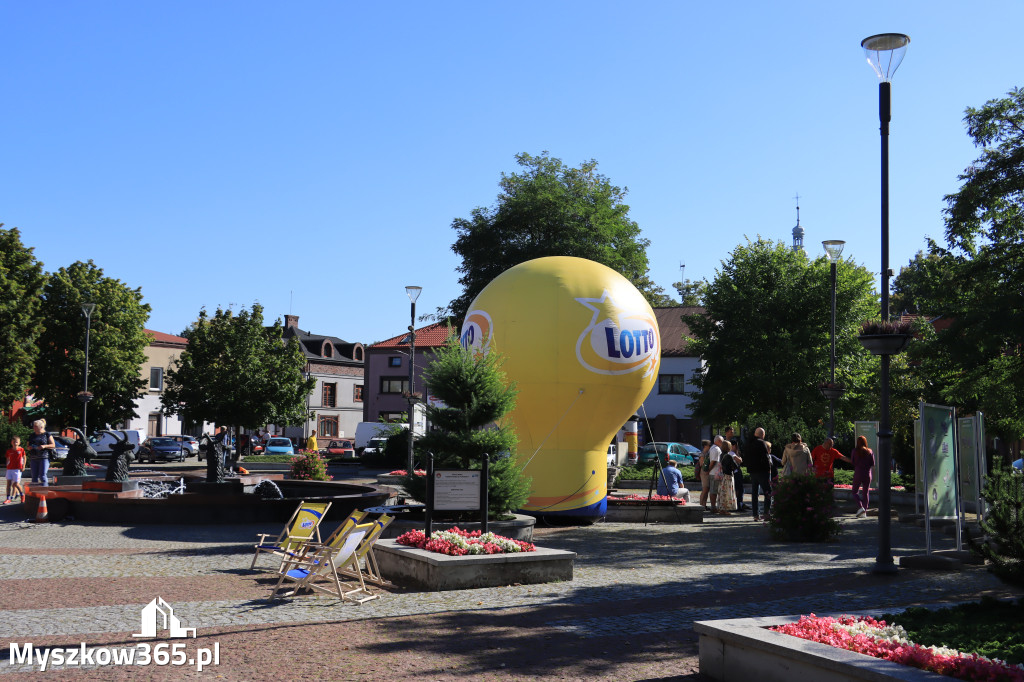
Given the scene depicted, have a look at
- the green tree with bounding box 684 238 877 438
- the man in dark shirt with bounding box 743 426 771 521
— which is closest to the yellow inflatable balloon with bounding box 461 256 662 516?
the man in dark shirt with bounding box 743 426 771 521

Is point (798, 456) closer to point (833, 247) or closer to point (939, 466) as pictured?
point (939, 466)

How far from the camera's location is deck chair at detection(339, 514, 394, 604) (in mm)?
10059

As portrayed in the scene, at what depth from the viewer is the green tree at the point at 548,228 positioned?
3803cm

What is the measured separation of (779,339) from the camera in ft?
118

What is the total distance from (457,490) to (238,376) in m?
33.6

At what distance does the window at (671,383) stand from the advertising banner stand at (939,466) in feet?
148

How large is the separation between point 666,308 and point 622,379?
47.0 m

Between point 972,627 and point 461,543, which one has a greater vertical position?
point 461,543

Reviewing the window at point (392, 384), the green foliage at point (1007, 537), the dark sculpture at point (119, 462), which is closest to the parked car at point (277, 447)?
the window at point (392, 384)

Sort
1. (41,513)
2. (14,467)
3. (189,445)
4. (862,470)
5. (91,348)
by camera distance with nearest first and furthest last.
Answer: (41,513) < (862,470) < (14,467) < (91,348) < (189,445)

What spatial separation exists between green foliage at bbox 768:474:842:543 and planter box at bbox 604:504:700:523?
3622mm

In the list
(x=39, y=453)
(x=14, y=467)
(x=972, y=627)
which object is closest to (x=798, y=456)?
(x=972, y=627)

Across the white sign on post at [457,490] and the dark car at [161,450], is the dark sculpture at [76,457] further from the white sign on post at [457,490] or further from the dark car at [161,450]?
the dark car at [161,450]

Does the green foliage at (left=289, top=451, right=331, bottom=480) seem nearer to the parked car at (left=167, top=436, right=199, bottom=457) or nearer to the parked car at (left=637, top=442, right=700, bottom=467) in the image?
the parked car at (left=637, top=442, right=700, bottom=467)
